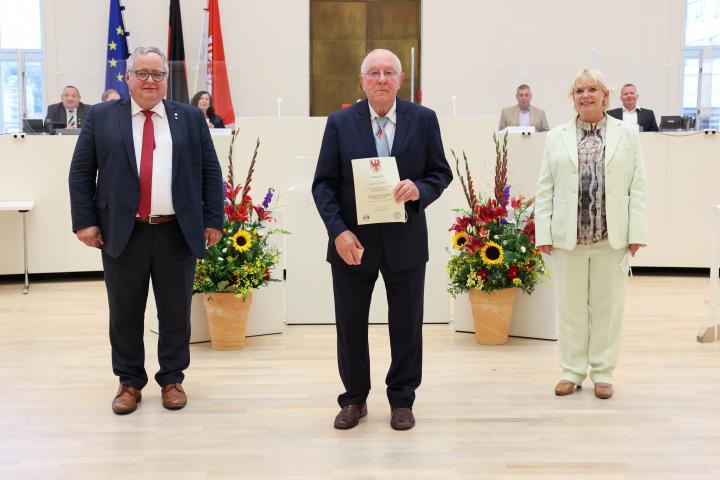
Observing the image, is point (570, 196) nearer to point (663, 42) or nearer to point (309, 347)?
point (309, 347)

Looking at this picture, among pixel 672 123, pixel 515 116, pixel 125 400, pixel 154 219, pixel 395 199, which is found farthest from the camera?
pixel 515 116

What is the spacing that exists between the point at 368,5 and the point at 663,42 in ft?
11.8

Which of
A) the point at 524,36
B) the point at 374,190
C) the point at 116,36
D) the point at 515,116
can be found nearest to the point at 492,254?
the point at 374,190

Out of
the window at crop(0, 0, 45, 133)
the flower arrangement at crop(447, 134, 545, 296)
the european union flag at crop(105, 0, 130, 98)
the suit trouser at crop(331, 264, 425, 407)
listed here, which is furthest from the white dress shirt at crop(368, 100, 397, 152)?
the window at crop(0, 0, 45, 133)

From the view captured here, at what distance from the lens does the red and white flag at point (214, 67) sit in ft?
23.3

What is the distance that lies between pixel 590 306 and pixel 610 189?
0.57m

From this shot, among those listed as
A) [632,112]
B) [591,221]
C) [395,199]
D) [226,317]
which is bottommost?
[226,317]

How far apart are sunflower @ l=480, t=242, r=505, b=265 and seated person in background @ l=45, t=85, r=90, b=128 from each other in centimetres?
452

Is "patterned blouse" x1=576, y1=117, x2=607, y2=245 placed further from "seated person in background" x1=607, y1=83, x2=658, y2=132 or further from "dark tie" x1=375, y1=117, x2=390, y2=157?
"seated person in background" x1=607, y1=83, x2=658, y2=132

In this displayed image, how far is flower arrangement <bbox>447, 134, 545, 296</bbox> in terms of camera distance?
4816 mm

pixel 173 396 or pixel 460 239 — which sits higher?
pixel 460 239

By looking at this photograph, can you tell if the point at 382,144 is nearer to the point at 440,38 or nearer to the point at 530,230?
the point at 530,230

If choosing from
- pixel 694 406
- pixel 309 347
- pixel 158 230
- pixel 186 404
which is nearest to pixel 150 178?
pixel 158 230

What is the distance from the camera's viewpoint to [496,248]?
482 cm
